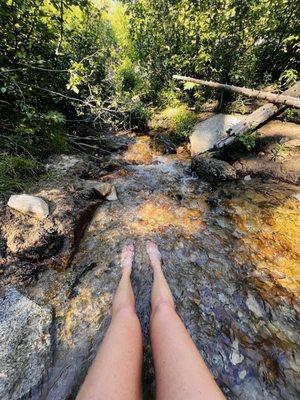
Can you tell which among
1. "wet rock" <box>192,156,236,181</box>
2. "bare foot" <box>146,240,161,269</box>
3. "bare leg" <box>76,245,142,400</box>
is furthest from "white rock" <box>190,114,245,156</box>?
"bare leg" <box>76,245,142,400</box>

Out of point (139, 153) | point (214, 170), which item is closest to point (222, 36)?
point (139, 153)

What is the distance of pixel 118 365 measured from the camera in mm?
1371

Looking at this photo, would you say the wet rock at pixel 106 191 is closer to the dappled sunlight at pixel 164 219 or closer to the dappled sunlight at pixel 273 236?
the dappled sunlight at pixel 164 219

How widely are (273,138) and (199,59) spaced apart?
3.44 metres

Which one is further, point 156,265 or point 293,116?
point 293,116

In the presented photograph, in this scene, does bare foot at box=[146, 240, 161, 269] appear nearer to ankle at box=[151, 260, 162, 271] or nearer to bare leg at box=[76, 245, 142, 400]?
ankle at box=[151, 260, 162, 271]

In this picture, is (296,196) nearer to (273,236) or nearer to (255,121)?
(273,236)

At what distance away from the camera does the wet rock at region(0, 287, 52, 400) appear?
5.50ft

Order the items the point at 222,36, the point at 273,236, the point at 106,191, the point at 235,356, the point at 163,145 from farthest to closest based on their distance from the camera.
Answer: the point at 222,36
the point at 163,145
the point at 106,191
the point at 273,236
the point at 235,356

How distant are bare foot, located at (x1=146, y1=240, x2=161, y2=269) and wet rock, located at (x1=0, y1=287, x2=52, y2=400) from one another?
116 cm

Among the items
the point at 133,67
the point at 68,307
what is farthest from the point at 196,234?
the point at 133,67

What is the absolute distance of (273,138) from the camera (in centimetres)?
493

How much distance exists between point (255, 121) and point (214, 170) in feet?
5.07

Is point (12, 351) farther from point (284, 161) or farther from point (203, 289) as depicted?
point (284, 161)
